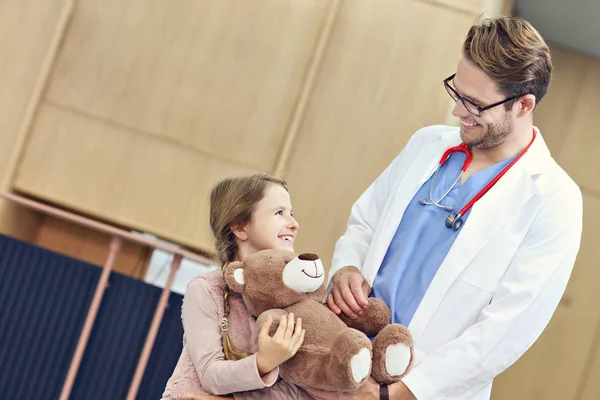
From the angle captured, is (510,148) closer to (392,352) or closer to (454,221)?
(454,221)

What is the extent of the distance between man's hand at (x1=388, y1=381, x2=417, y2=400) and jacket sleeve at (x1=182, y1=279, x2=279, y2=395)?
241mm

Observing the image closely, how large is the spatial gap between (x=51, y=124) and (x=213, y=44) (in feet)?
2.65

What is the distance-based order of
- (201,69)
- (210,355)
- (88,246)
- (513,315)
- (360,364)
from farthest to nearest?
(88,246), (201,69), (513,315), (210,355), (360,364)

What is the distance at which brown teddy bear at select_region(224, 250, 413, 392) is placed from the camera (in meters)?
1.44

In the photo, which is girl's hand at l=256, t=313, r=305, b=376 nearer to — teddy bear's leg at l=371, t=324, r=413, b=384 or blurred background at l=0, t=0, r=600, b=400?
teddy bear's leg at l=371, t=324, r=413, b=384

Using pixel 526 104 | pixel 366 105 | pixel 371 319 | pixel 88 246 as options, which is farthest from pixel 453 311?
pixel 88 246

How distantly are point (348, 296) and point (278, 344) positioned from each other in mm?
263

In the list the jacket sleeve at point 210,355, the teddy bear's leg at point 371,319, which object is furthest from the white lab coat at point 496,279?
the jacket sleeve at point 210,355

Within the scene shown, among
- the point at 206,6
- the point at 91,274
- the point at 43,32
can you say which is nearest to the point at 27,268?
the point at 91,274

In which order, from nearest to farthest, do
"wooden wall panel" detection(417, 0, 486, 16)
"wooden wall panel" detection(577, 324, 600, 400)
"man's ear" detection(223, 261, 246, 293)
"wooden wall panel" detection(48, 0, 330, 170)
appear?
1. "man's ear" detection(223, 261, 246, 293)
2. "wooden wall panel" detection(417, 0, 486, 16)
3. "wooden wall panel" detection(48, 0, 330, 170)
4. "wooden wall panel" detection(577, 324, 600, 400)

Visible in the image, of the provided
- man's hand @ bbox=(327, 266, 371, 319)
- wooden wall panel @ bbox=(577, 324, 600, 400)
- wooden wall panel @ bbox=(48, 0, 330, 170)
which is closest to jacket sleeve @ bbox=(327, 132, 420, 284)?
man's hand @ bbox=(327, 266, 371, 319)

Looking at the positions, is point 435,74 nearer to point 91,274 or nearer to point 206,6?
point 206,6

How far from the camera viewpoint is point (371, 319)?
1654mm

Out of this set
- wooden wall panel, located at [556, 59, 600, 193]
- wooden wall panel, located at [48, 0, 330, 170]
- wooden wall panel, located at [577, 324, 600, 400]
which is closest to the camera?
wooden wall panel, located at [48, 0, 330, 170]
